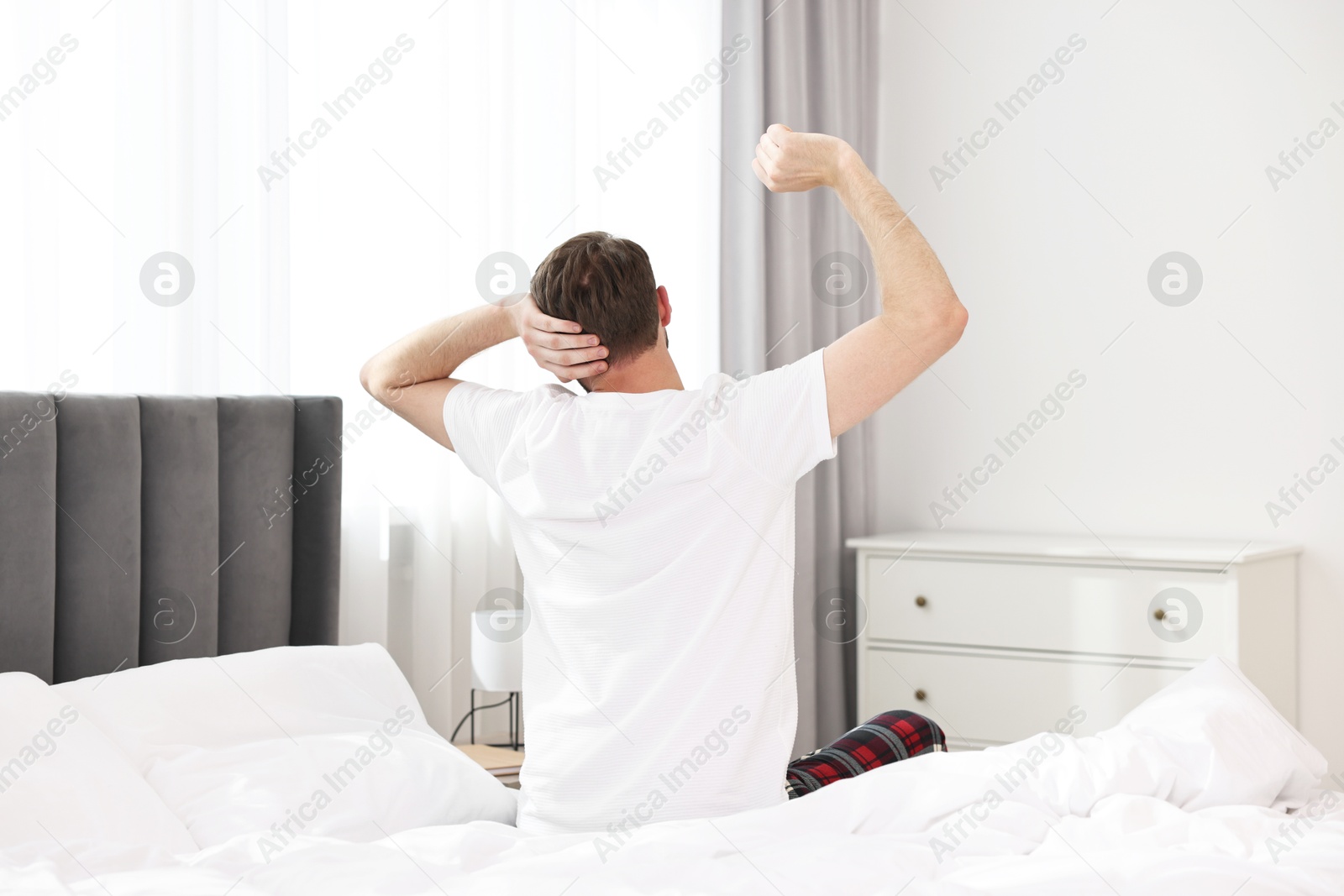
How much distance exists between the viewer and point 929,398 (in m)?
3.64

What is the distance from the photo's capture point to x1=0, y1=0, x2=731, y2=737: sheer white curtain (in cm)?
196

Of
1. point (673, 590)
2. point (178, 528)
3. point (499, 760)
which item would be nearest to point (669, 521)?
point (673, 590)

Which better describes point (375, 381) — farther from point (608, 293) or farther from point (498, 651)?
point (498, 651)

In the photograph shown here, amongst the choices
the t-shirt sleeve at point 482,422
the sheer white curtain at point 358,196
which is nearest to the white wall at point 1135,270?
the sheer white curtain at point 358,196

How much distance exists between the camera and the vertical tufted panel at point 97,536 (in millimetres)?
1775

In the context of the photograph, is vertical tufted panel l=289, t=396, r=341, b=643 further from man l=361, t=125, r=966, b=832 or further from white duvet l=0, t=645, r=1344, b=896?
man l=361, t=125, r=966, b=832

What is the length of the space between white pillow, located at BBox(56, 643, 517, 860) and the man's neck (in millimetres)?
638

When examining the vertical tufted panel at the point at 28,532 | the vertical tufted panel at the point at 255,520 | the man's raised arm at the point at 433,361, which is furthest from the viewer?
the vertical tufted panel at the point at 255,520

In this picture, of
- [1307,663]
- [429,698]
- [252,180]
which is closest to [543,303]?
[252,180]

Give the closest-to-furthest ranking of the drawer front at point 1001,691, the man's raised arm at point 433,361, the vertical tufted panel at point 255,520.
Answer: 1. the man's raised arm at point 433,361
2. the vertical tufted panel at point 255,520
3. the drawer front at point 1001,691

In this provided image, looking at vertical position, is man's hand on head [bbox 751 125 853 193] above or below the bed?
above

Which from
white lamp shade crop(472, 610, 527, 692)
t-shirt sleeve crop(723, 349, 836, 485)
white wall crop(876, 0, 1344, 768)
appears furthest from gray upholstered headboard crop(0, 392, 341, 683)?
white wall crop(876, 0, 1344, 768)

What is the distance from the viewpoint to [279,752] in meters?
1.60

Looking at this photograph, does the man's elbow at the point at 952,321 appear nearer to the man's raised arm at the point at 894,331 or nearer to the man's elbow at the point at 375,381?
the man's raised arm at the point at 894,331
